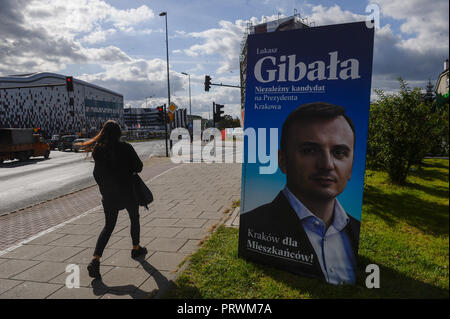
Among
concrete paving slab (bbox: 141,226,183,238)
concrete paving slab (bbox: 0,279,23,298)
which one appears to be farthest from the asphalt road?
concrete paving slab (bbox: 0,279,23,298)

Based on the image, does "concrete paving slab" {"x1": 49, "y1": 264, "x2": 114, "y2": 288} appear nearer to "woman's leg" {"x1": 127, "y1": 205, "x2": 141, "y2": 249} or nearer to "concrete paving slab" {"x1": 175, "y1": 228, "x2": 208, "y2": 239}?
"woman's leg" {"x1": 127, "y1": 205, "x2": 141, "y2": 249}

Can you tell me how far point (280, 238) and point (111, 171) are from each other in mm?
2171

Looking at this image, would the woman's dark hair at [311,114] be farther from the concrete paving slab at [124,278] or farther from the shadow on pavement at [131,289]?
the concrete paving slab at [124,278]

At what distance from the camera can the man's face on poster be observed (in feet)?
10.0

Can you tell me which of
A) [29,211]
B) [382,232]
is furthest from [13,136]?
[382,232]

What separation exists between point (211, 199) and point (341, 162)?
4721mm

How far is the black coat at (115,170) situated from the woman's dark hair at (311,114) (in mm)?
1832

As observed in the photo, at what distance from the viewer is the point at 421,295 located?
2910 mm

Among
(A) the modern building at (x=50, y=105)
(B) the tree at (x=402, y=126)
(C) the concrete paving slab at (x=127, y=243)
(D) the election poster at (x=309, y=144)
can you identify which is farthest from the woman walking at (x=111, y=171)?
(A) the modern building at (x=50, y=105)

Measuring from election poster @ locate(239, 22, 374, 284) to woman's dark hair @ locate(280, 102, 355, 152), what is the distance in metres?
0.01

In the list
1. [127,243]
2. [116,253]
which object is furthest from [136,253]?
[127,243]

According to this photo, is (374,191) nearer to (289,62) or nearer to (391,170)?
(391,170)

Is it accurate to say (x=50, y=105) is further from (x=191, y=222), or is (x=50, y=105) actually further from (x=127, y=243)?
(x=127, y=243)

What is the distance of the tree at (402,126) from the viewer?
7.81 m
